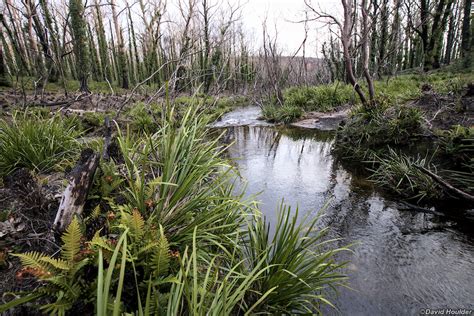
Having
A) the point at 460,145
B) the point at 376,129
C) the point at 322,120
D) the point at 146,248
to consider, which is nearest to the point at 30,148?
the point at 146,248

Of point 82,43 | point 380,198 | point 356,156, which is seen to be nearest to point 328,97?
point 356,156

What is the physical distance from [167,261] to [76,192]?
88 centimetres

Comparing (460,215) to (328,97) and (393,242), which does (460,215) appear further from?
(328,97)

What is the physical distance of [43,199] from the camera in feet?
6.31

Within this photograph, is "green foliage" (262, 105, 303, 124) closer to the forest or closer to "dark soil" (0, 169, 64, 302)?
the forest

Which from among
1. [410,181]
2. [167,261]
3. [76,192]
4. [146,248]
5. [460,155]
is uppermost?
[76,192]

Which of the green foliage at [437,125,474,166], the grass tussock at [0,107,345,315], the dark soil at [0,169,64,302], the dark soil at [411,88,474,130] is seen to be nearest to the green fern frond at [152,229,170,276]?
the grass tussock at [0,107,345,315]

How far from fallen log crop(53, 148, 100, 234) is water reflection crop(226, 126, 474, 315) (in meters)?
1.52

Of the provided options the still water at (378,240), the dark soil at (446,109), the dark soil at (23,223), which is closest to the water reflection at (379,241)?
the still water at (378,240)

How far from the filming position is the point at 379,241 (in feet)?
9.35

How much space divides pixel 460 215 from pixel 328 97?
866 cm

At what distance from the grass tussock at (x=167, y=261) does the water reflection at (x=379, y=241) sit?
1.41ft

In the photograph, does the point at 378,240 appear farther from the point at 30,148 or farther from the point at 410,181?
the point at 30,148

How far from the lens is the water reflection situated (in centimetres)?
207
